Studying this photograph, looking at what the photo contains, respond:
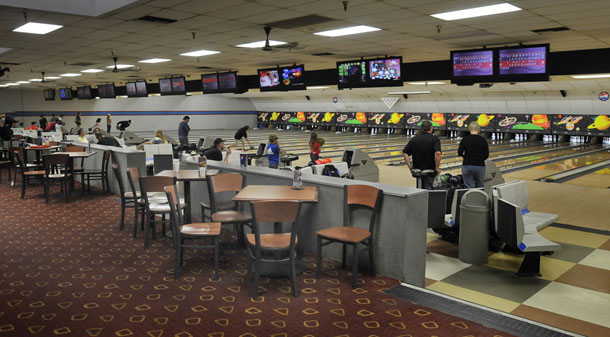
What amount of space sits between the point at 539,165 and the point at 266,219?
34.2 ft

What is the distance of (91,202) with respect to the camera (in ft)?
23.9

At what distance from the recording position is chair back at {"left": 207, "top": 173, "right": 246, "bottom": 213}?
15.6 feet

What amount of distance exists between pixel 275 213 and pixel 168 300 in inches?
40.7

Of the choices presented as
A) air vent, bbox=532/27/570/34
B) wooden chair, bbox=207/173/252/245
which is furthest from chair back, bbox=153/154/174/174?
air vent, bbox=532/27/570/34

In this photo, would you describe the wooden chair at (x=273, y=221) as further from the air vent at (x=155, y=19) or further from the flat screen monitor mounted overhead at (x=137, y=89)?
the flat screen monitor mounted overhead at (x=137, y=89)

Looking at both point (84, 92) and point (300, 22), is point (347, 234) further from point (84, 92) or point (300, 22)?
point (84, 92)

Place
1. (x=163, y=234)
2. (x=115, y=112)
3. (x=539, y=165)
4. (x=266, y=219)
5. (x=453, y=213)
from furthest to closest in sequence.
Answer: (x=115, y=112) < (x=539, y=165) < (x=163, y=234) < (x=453, y=213) < (x=266, y=219)

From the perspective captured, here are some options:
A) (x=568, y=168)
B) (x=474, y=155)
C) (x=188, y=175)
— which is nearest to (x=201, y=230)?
(x=188, y=175)

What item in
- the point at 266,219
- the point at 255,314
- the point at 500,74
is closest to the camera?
the point at 255,314

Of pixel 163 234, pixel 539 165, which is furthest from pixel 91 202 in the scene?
pixel 539 165

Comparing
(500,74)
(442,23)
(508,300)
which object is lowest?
(508,300)

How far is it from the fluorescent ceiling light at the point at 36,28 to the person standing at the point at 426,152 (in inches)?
194

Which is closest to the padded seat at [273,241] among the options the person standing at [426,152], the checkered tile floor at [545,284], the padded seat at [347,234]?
the padded seat at [347,234]

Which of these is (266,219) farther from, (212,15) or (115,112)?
(115,112)
